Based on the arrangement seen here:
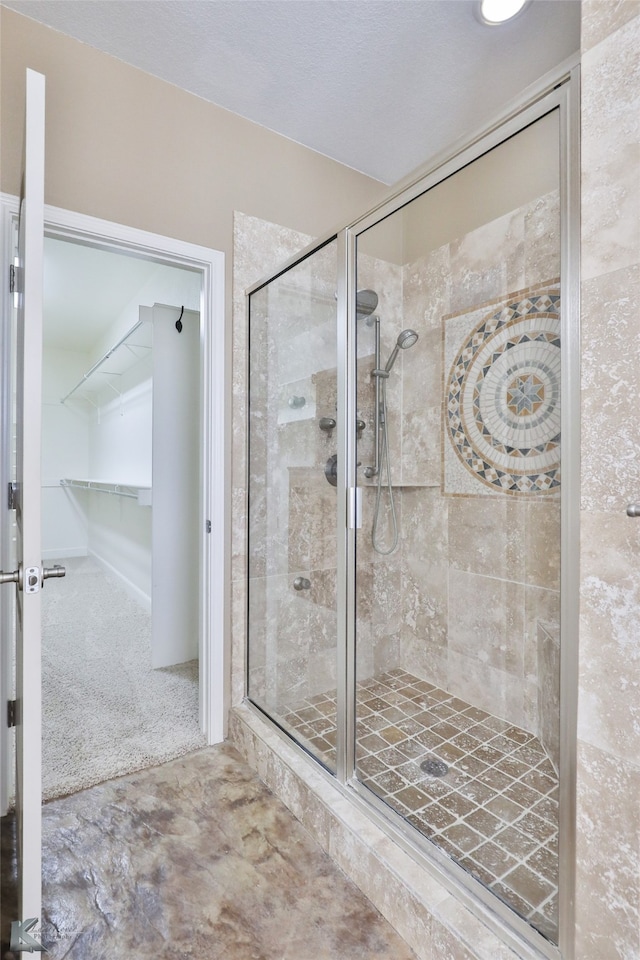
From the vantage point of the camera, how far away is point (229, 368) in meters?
2.14

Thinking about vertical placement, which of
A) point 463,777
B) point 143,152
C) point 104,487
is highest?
point 143,152

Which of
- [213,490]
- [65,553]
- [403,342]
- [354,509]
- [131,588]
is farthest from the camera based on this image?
[65,553]

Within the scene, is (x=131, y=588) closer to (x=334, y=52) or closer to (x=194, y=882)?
(x=194, y=882)

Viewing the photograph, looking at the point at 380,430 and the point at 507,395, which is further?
the point at 380,430

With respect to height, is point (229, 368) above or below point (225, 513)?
above

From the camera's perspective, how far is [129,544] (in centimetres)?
459

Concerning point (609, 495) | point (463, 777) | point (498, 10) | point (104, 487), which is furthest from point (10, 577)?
point (104, 487)

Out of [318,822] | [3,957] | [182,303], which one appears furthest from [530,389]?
[182,303]

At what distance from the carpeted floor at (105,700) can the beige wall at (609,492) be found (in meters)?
1.62

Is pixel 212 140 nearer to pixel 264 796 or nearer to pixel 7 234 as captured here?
pixel 7 234

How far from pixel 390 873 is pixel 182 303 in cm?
304

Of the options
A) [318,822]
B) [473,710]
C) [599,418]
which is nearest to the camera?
[599,418]

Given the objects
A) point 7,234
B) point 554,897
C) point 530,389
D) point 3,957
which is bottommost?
point 3,957

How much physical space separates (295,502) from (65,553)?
17.9 ft
